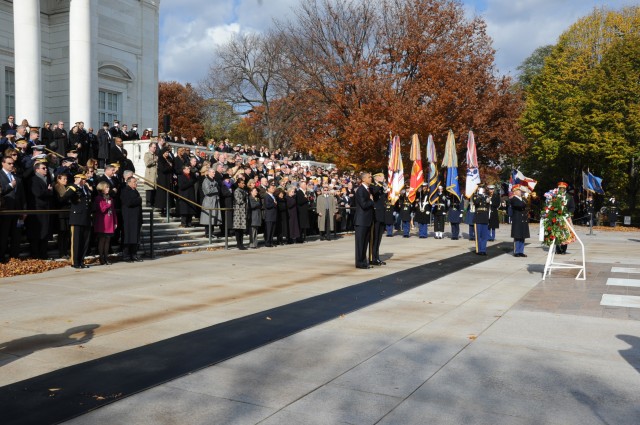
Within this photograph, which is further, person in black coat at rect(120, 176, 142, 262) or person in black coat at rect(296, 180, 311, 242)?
person in black coat at rect(296, 180, 311, 242)

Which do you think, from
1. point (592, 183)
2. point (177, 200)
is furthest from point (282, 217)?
point (592, 183)

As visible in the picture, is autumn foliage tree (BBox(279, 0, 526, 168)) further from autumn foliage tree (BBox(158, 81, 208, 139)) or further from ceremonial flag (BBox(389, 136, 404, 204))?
autumn foliage tree (BBox(158, 81, 208, 139))

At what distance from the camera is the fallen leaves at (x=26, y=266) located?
11.4 m

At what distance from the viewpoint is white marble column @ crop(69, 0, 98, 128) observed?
25188mm

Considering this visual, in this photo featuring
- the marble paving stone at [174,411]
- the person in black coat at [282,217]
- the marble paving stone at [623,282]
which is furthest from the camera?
the person in black coat at [282,217]

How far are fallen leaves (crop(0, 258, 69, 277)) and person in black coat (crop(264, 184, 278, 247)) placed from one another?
6619 mm

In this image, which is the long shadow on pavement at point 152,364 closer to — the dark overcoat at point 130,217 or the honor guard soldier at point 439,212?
the dark overcoat at point 130,217

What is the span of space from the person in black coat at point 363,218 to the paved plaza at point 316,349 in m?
1.35

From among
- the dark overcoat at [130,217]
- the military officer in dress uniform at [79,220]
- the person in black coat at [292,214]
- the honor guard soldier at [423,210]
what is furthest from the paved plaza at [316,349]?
the honor guard soldier at [423,210]

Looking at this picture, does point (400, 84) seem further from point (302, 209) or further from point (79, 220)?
point (79, 220)

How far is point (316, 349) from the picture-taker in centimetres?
627

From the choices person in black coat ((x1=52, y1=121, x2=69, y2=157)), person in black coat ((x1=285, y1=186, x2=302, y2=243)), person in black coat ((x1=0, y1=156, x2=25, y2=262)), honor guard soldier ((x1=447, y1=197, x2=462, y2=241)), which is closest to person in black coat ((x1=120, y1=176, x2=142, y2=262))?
person in black coat ((x1=0, y1=156, x2=25, y2=262))

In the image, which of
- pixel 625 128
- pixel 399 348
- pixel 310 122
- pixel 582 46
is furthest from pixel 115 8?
pixel 582 46

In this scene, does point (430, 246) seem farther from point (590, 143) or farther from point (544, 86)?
point (544, 86)
